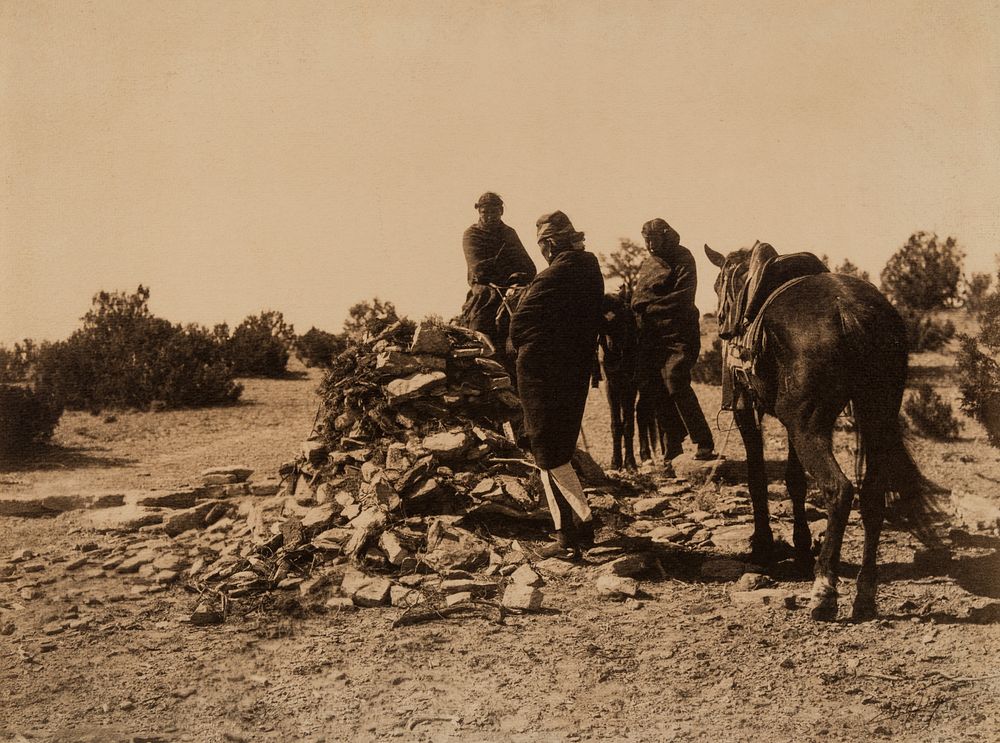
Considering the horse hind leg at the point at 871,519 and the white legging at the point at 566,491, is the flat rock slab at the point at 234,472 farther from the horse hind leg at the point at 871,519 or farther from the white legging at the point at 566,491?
the horse hind leg at the point at 871,519

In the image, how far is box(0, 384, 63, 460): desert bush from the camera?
10.7 m

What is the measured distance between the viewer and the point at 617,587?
4.80 m

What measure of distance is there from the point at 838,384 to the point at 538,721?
7.69 ft

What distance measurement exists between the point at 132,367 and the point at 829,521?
14.8m

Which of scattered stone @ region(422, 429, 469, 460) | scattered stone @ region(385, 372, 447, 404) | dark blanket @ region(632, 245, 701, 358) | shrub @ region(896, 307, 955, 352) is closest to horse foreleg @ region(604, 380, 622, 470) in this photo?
dark blanket @ region(632, 245, 701, 358)

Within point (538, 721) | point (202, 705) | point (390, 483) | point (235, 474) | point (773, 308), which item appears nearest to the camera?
point (538, 721)

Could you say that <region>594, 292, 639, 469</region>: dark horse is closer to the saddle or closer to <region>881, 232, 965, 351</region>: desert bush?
the saddle

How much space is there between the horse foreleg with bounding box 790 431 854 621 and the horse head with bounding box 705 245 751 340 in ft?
3.47

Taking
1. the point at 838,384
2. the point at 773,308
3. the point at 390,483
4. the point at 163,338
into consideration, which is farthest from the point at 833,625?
the point at 163,338

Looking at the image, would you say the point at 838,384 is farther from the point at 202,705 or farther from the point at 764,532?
the point at 202,705

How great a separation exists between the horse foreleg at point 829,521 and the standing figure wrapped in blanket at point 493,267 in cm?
367

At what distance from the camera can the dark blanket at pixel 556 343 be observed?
5.24m

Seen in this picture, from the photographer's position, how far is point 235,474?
8.31 m

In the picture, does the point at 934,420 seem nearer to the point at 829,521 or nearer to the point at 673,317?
the point at 673,317
